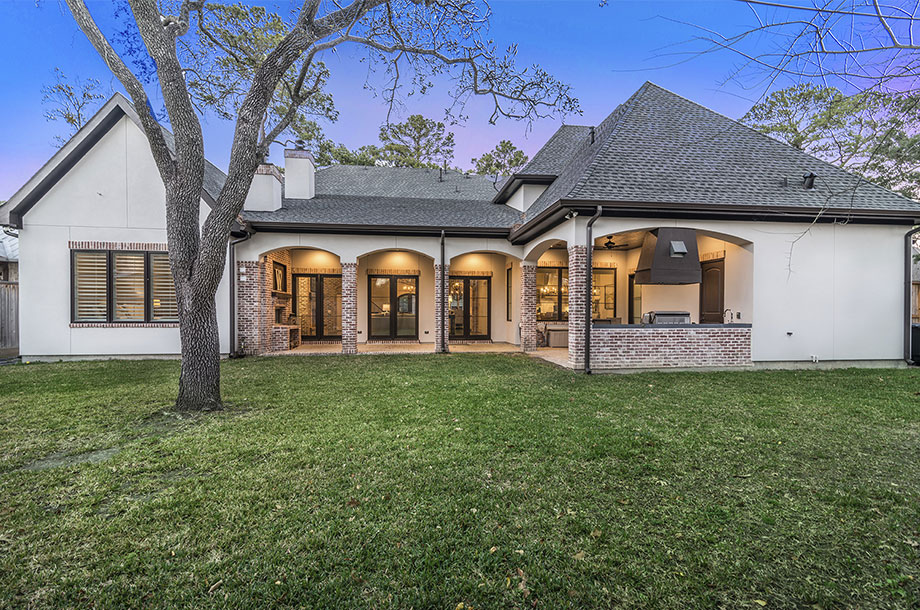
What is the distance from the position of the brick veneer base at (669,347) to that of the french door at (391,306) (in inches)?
274

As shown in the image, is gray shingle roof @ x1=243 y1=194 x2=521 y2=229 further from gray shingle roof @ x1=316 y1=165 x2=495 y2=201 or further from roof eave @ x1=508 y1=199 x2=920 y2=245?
roof eave @ x1=508 y1=199 x2=920 y2=245

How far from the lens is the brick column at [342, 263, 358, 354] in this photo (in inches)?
417

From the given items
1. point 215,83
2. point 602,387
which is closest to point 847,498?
point 602,387

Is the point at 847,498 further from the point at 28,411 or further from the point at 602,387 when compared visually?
the point at 28,411

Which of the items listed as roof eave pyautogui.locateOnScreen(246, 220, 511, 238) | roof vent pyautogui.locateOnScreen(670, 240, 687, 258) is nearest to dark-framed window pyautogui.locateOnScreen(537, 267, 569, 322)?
roof eave pyautogui.locateOnScreen(246, 220, 511, 238)

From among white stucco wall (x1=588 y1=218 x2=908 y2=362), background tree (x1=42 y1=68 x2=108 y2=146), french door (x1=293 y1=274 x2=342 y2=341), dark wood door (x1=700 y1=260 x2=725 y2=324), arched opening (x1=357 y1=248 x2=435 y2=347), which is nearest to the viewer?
white stucco wall (x1=588 y1=218 x2=908 y2=362)

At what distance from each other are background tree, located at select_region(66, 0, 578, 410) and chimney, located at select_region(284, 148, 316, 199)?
1.95 meters

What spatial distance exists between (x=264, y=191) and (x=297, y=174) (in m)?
1.80

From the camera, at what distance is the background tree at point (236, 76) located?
5172 millimetres

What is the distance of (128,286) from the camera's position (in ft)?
31.0

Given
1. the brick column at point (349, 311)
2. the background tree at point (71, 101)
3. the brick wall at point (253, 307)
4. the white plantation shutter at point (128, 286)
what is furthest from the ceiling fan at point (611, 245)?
the background tree at point (71, 101)

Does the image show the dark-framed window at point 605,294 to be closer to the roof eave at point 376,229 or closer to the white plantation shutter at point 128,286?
the roof eave at point 376,229

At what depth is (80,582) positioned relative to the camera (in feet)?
6.64

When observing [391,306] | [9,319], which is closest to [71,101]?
[9,319]
